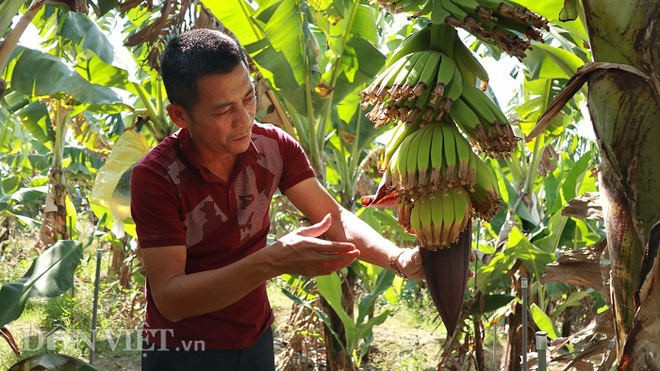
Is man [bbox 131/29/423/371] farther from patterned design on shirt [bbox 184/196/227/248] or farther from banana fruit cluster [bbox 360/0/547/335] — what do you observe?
banana fruit cluster [bbox 360/0/547/335]

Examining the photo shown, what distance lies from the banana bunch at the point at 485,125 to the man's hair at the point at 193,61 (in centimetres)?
55

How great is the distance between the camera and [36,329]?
5.80 m

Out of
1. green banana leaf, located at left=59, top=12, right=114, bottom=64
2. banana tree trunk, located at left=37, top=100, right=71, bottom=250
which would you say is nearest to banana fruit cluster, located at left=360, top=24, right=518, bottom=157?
green banana leaf, located at left=59, top=12, right=114, bottom=64

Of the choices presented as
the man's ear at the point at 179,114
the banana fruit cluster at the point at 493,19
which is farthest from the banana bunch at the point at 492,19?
the man's ear at the point at 179,114

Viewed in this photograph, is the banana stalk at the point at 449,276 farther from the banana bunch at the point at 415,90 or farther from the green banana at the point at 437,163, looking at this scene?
the banana bunch at the point at 415,90

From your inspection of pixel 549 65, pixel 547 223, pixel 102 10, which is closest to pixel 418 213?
pixel 102 10

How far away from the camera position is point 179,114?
1.57m

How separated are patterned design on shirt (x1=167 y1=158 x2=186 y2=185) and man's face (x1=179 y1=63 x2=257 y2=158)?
0.47 feet

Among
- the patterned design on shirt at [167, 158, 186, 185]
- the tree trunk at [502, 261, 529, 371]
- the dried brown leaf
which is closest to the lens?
the patterned design on shirt at [167, 158, 186, 185]

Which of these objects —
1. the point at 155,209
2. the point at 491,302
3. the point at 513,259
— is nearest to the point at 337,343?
the point at 491,302

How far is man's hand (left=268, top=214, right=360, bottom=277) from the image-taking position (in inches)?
49.7

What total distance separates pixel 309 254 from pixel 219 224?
0.45 metres

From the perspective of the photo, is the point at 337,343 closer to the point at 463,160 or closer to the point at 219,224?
the point at 219,224

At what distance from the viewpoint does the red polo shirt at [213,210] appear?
5.12ft
